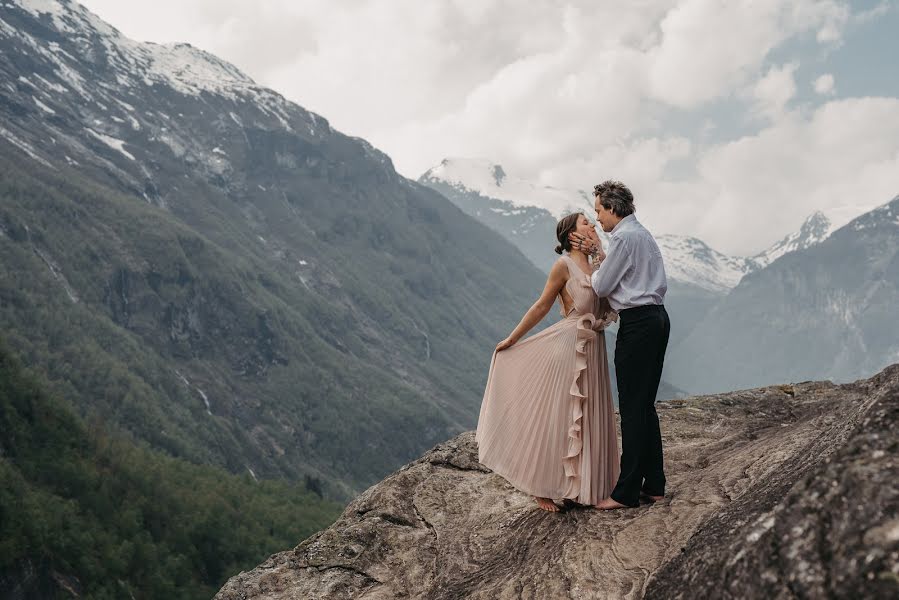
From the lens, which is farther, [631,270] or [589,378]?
[589,378]

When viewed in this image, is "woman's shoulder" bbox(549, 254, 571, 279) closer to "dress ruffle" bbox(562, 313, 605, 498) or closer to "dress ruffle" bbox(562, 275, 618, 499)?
"dress ruffle" bbox(562, 275, 618, 499)

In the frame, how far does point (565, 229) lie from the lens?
8234 millimetres

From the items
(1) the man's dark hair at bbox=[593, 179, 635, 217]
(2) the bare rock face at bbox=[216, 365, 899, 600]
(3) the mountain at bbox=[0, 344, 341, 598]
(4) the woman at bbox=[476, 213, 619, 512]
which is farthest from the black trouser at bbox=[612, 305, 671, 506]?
(3) the mountain at bbox=[0, 344, 341, 598]

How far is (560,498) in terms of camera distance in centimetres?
830

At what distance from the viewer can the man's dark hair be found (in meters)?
7.72

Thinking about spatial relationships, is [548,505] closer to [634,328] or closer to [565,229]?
[634,328]

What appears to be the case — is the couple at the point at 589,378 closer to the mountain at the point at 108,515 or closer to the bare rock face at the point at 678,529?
the bare rock face at the point at 678,529

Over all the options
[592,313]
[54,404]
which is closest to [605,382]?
[592,313]

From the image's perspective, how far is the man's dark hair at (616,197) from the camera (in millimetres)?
7719

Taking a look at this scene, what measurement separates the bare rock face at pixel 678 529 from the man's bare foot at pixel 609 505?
0.10m

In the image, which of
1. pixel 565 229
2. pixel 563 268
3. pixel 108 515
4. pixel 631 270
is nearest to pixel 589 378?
pixel 563 268

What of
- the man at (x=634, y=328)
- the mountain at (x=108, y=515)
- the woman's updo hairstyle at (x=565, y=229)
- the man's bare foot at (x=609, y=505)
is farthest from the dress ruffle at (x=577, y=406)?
the mountain at (x=108, y=515)

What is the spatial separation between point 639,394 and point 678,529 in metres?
1.39

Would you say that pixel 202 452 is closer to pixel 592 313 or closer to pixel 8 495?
pixel 8 495
